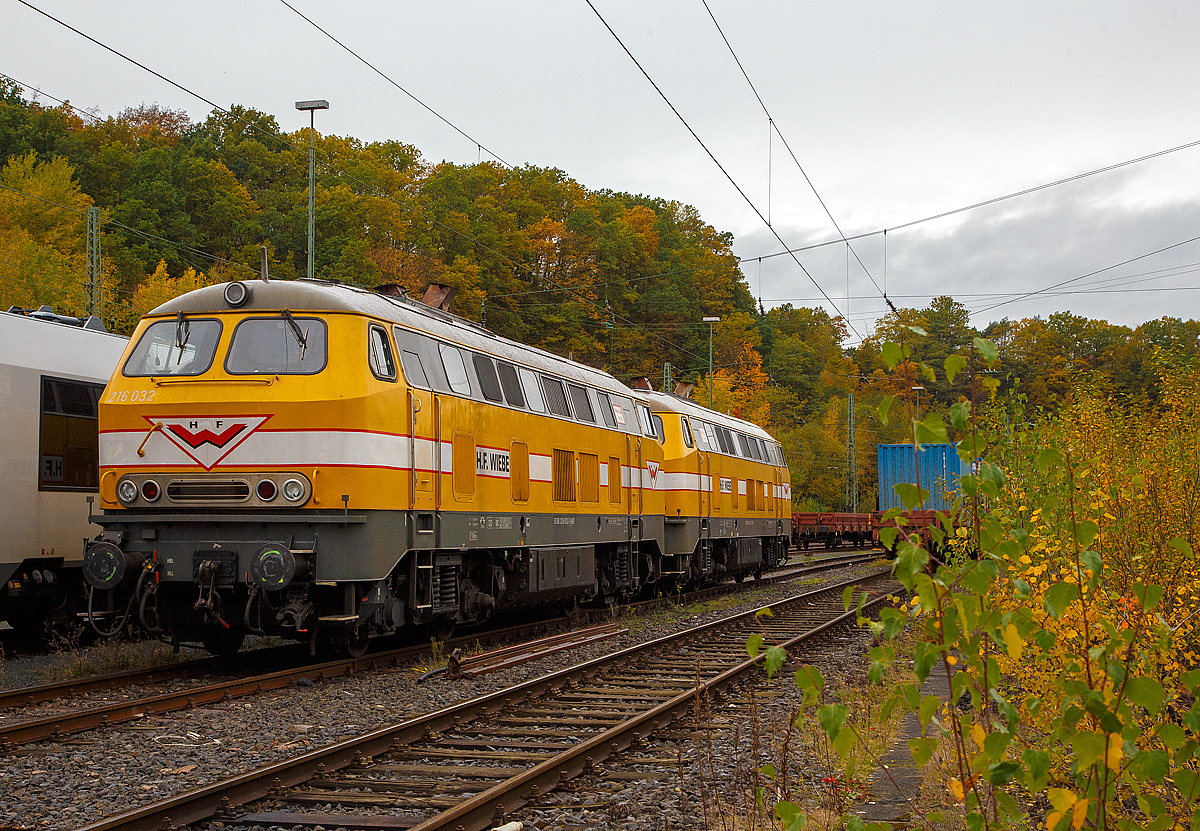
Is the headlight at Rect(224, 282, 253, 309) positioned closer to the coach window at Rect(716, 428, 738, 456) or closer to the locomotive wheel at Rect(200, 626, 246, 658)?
the locomotive wheel at Rect(200, 626, 246, 658)

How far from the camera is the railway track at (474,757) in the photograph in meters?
6.11

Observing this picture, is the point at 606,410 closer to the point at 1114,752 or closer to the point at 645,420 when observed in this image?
the point at 645,420

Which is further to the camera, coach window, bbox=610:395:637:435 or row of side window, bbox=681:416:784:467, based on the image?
row of side window, bbox=681:416:784:467

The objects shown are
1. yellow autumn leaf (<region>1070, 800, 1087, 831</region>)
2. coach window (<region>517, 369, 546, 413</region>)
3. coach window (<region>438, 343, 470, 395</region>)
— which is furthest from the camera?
coach window (<region>517, 369, 546, 413</region>)

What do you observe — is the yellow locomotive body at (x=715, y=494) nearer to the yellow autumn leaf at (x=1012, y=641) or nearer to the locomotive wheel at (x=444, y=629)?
the locomotive wheel at (x=444, y=629)

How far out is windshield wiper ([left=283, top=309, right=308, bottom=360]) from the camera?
1072cm

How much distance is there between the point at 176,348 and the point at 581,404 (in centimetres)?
672

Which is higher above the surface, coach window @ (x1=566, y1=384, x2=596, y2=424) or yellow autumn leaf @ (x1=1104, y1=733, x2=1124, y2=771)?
coach window @ (x1=566, y1=384, x2=596, y2=424)

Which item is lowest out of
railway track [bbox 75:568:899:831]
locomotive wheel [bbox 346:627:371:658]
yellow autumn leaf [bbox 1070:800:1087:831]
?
railway track [bbox 75:568:899:831]

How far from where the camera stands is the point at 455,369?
12.6 metres

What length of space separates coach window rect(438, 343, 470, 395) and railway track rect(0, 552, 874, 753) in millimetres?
3086

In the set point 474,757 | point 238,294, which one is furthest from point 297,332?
point 474,757

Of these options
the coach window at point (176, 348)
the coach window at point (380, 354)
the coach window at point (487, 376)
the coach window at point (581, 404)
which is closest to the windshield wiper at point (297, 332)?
the coach window at point (380, 354)

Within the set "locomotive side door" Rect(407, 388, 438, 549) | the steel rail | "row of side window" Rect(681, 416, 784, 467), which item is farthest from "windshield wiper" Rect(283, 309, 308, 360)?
"row of side window" Rect(681, 416, 784, 467)
